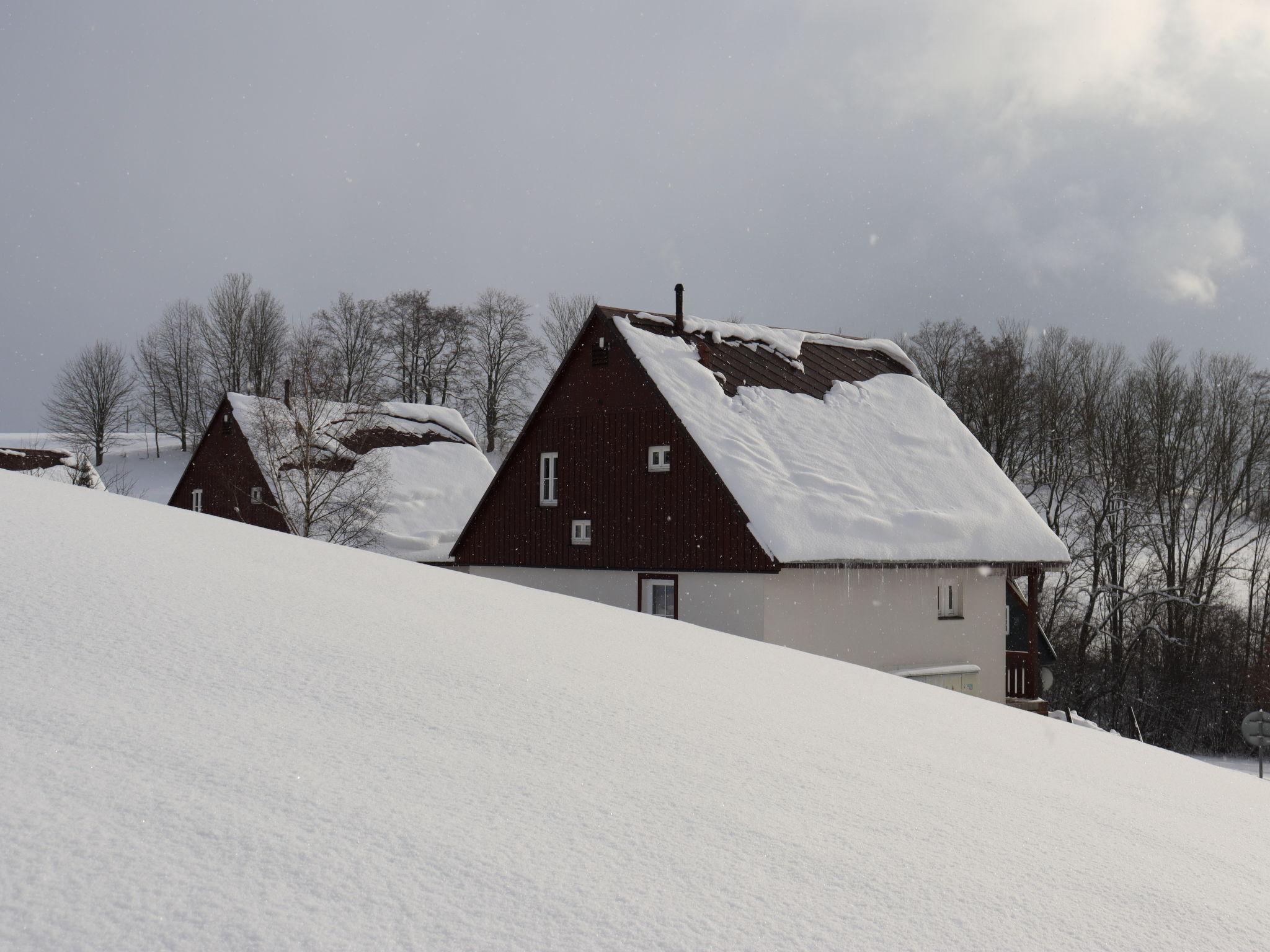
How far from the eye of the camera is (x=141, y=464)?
207 ft

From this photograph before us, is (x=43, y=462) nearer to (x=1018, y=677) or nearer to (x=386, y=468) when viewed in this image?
(x=386, y=468)

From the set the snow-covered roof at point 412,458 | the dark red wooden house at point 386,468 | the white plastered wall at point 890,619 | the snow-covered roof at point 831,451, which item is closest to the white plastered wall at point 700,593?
the white plastered wall at point 890,619

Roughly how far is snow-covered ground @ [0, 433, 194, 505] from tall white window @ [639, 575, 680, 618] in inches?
1566

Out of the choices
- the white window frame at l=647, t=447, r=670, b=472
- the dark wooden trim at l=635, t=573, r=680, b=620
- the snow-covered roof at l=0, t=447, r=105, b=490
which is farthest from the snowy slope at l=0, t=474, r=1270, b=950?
the snow-covered roof at l=0, t=447, r=105, b=490

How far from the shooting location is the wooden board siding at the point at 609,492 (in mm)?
18312

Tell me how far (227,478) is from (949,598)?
2226 cm

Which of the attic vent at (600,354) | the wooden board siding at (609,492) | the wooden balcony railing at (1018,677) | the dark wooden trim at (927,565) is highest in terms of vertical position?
the attic vent at (600,354)

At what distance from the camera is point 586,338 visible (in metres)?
A: 21.4

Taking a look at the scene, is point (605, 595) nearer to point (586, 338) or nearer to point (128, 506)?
point (586, 338)

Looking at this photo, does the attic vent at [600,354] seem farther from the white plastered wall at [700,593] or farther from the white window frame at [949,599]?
the white window frame at [949,599]

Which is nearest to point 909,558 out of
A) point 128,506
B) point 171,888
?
point 128,506

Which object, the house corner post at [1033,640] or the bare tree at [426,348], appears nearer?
the house corner post at [1033,640]

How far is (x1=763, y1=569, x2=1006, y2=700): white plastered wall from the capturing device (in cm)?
1744

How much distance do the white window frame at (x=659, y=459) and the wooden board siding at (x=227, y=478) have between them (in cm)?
1370
